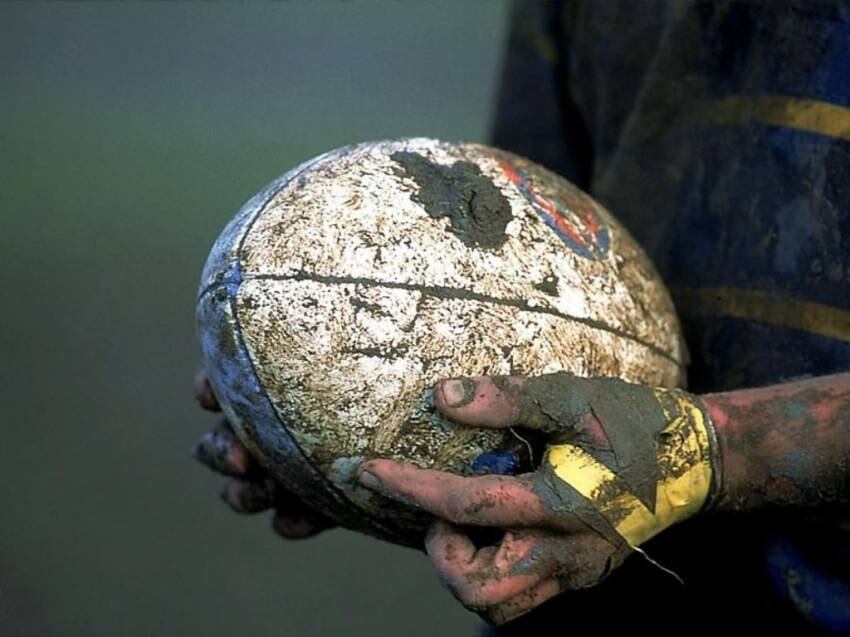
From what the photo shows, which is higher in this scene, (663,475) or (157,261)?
(663,475)

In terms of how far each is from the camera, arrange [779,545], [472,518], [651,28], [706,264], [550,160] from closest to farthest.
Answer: [472,518] → [779,545] → [706,264] → [651,28] → [550,160]

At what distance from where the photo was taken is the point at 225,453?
59.4 inches

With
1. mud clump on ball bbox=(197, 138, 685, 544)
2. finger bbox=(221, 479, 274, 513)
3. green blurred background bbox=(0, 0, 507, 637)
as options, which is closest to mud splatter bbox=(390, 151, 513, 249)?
mud clump on ball bbox=(197, 138, 685, 544)

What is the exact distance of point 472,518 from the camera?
116cm

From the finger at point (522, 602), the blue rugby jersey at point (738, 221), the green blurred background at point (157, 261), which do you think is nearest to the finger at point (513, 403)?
the finger at point (522, 602)

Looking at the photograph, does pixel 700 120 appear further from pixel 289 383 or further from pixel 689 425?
pixel 289 383

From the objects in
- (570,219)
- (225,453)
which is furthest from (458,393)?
(225,453)

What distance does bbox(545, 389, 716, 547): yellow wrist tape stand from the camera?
117cm

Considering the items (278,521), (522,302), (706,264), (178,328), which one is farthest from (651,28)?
(178,328)

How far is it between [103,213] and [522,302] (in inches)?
89.9

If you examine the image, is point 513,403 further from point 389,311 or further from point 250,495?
point 250,495

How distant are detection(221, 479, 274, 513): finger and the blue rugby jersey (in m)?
0.32

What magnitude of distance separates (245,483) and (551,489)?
0.52 m

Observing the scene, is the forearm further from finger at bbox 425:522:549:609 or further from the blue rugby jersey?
finger at bbox 425:522:549:609
